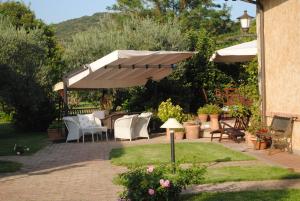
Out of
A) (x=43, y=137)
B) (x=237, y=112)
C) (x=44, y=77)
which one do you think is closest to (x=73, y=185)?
(x=237, y=112)

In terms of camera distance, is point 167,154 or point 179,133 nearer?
point 167,154

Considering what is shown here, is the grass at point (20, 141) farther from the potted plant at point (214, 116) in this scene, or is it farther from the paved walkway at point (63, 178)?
the potted plant at point (214, 116)

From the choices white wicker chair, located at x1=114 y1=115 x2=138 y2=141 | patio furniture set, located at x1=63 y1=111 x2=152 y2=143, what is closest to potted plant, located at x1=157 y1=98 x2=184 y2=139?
patio furniture set, located at x1=63 y1=111 x2=152 y2=143

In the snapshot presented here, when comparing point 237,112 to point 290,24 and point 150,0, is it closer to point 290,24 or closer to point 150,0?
point 290,24

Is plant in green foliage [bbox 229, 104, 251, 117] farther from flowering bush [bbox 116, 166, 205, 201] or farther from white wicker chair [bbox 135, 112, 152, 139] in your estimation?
flowering bush [bbox 116, 166, 205, 201]

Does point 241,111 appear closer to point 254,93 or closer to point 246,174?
point 254,93

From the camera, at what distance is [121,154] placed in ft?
37.3

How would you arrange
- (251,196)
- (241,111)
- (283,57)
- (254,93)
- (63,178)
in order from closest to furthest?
1. (251,196)
2. (63,178)
3. (283,57)
4. (254,93)
5. (241,111)

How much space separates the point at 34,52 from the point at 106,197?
11574mm

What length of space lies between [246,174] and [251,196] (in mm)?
1599

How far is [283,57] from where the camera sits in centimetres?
1082

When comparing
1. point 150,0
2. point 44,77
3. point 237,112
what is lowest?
point 237,112

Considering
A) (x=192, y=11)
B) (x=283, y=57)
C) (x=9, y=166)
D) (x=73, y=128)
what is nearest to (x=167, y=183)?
(x=9, y=166)

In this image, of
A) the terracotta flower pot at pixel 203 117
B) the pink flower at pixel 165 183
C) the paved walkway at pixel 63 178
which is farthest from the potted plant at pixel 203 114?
the pink flower at pixel 165 183
